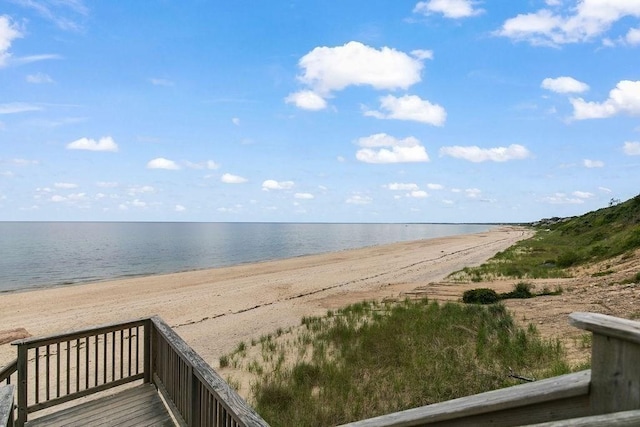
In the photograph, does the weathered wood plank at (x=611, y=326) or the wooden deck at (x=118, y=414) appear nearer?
the weathered wood plank at (x=611, y=326)

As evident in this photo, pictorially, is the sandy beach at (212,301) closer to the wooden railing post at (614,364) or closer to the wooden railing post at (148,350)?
the wooden railing post at (148,350)

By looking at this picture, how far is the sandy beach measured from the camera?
14.3 metres

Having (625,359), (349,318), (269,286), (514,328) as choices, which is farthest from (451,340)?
(269,286)

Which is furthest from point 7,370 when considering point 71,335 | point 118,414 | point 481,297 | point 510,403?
point 481,297

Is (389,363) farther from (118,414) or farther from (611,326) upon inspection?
(611,326)

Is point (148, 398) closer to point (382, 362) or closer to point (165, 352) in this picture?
point (165, 352)

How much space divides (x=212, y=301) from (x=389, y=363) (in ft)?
44.6

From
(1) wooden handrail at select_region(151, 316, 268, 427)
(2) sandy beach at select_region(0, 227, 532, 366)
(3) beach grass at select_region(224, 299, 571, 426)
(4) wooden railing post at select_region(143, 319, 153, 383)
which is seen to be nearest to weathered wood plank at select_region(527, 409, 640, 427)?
(1) wooden handrail at select_region(151, 316, 268, 427)

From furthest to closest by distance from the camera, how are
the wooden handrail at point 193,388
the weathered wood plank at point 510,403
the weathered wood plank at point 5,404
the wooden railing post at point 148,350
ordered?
the wooden railing post at point 148,350, the wooden handrail at point 193,388, the weathered wood plank at point 5,404, the weathered wood plank at point 510,403

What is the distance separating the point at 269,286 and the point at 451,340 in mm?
16753

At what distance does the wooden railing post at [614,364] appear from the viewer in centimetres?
141

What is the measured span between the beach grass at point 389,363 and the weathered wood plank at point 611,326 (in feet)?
15.9

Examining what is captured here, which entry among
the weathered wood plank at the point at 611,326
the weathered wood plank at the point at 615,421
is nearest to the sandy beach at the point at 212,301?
the weathered wood plank at the point at 611,326

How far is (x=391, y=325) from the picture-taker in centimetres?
1098
